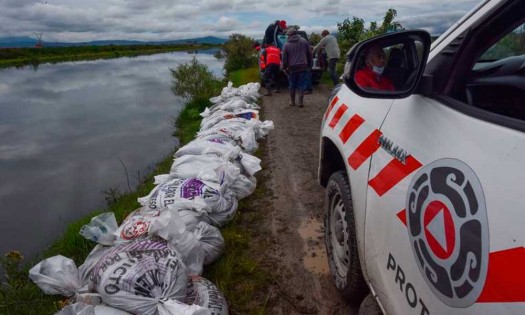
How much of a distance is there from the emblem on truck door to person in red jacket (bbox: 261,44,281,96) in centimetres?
944

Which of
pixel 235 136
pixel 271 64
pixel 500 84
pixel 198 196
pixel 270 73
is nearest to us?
pixel 500 84

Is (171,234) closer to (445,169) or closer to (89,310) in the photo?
(89,310)

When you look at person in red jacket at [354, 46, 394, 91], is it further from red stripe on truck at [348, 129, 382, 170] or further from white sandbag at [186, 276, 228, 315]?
white sandbag at [186, 276, 228, 315]

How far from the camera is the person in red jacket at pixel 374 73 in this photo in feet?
5.81

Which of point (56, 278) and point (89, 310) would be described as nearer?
point (89, 310)

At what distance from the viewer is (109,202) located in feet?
17.3

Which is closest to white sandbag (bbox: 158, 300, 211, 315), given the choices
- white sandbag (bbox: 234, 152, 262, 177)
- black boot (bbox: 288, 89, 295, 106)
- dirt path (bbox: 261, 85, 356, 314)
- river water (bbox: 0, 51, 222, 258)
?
dirt path (bbox: 261, 85, 356, 314)

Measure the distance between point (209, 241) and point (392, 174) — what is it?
174 cm

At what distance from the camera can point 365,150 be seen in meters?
1.85

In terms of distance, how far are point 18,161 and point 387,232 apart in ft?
25.9

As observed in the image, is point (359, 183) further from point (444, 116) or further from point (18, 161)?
point (18, 161)

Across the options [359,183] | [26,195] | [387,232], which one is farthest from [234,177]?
[26,195]

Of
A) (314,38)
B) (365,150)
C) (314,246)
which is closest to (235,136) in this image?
(314,246)

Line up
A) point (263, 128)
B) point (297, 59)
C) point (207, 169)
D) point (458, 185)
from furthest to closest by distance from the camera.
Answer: point (297, 59), point (263, 128), point (207, 169), point (458, 185)
